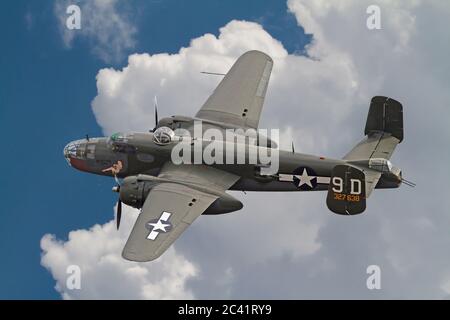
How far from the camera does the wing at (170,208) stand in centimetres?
3241

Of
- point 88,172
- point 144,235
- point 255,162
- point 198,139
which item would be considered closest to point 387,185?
point 255,162

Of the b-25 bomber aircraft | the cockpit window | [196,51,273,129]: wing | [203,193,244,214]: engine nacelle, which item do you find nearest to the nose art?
the b-25 bomber aircraft

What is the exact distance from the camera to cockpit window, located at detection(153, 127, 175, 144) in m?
38.1

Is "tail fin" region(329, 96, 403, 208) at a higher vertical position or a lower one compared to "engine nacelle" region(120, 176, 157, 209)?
higher

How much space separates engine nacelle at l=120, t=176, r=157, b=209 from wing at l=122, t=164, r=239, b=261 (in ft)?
1.05

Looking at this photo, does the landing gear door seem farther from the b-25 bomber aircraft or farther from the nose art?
the nose art

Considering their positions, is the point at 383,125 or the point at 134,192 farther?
the point at 383,125

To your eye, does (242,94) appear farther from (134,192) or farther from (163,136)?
(134,192)

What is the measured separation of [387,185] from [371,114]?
3934 mm

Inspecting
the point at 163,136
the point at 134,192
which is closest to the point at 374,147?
the point at 163,136

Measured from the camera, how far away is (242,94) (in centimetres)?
4288

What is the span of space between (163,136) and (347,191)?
958 cm

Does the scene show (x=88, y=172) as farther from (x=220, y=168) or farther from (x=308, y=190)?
(x=308, y=190)

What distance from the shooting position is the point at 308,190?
3819 cm
